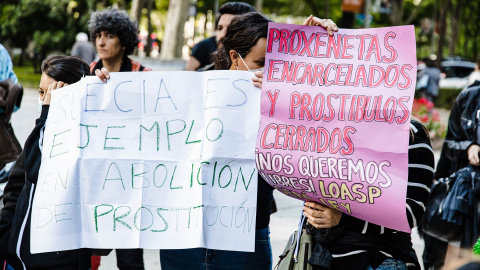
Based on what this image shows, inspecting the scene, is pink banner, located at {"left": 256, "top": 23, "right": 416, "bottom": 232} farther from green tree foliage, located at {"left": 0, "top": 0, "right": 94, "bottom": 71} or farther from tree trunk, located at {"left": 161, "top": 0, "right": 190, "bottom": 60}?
green tree foliage, located at {"left": 0, "top": 0, "right": 94, "bottom": 71}

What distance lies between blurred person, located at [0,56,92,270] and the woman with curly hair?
1.31 meters

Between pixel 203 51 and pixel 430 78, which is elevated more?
pixel 430 78

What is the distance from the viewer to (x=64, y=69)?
329 cm

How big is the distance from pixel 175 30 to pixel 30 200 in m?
12.6

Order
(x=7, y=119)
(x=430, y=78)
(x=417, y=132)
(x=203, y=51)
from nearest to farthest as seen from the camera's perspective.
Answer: (x=417, y=132) → (x=7, y=119) → (x=203, y=51) → (x=430, y=78)

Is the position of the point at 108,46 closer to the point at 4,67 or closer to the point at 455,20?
the point at 4,67

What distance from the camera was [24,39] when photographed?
81.8 ft

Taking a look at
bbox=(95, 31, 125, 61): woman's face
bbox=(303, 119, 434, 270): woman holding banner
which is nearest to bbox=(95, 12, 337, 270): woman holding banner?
bbox=(303, 119, 434, 270): woman holding banner

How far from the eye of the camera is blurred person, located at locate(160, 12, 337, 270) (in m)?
2.92

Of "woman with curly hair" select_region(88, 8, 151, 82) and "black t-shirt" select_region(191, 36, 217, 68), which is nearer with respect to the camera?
"woman with curly hair" select_region(88, 8, 151, 82)

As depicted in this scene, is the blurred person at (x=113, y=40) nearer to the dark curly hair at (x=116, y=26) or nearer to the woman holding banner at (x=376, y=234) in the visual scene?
the dark curly hair at (x=116, y=26)

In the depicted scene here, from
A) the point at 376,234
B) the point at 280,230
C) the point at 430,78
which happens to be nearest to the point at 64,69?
the point at 376,234

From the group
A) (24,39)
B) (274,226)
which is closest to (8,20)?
(24,39)

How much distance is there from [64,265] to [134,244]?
1.41 ft
